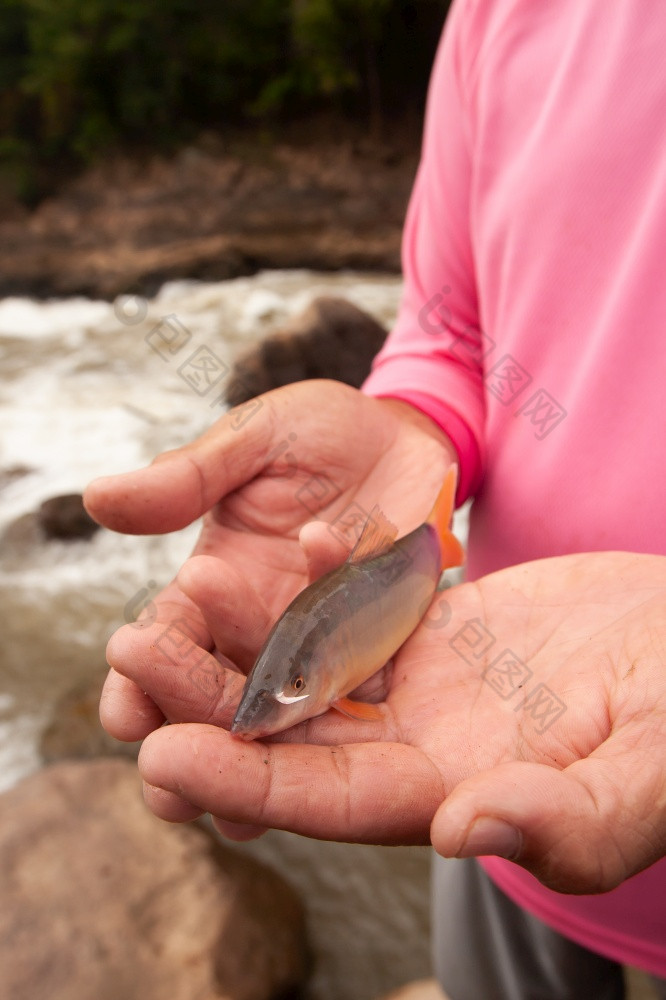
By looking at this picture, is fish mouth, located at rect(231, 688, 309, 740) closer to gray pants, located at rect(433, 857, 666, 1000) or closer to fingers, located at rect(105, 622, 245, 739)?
fingers, located at rect(105, 622, 245, 739)

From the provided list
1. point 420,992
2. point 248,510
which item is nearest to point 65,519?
point 420,992

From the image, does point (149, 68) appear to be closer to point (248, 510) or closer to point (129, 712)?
point (248, 510)

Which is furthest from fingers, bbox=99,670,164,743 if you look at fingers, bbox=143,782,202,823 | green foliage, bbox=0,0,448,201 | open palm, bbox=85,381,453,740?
green foliage, bbox=0,0,448,201

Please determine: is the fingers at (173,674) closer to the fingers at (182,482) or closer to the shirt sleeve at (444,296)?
the fingers at (182,482)

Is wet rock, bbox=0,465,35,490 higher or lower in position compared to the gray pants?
lower

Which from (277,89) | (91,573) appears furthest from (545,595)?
(277,89)

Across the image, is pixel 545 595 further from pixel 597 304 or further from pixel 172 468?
pixel 172 468
